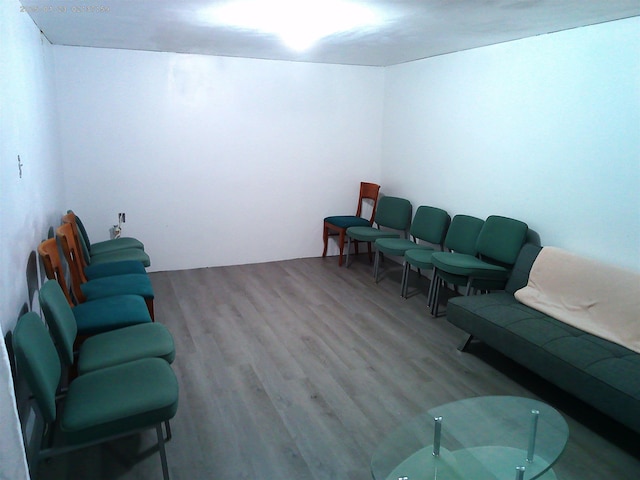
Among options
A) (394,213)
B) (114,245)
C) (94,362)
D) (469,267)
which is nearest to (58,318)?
(94,362)

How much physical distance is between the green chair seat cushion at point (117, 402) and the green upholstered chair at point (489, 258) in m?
2.54

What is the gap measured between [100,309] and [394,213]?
137 inches

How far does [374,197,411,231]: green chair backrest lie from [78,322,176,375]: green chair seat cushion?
10.9 feet

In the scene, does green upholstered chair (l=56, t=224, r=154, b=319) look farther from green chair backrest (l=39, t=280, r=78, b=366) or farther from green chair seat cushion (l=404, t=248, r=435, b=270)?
green chair seat cushion (l=404, t=248, r=435, b=270)

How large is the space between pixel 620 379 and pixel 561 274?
1021 mm

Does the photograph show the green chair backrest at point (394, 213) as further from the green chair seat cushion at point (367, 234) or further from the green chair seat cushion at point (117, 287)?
the green chair seat cushion at point (117, 287)

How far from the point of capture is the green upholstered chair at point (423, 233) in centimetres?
466

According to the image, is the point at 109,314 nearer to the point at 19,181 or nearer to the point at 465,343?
the point at 19,181

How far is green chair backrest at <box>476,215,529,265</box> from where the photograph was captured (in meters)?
3.77

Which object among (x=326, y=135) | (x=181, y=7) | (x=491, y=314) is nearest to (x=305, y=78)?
(x=326, y=135)

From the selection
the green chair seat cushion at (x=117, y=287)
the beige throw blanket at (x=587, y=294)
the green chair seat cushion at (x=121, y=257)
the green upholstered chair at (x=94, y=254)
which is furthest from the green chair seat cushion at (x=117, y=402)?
the beige throw blanket at (x=587, y=294)

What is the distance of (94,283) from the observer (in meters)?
3.33

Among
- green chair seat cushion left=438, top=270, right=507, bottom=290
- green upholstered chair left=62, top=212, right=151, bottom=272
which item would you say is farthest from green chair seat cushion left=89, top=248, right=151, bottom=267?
green chair seat cushion left=438, top=270, right=507, bottom=290

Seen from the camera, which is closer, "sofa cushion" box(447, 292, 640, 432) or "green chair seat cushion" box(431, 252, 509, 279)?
"sofa cushion" box(447, 292, 640, 432)
